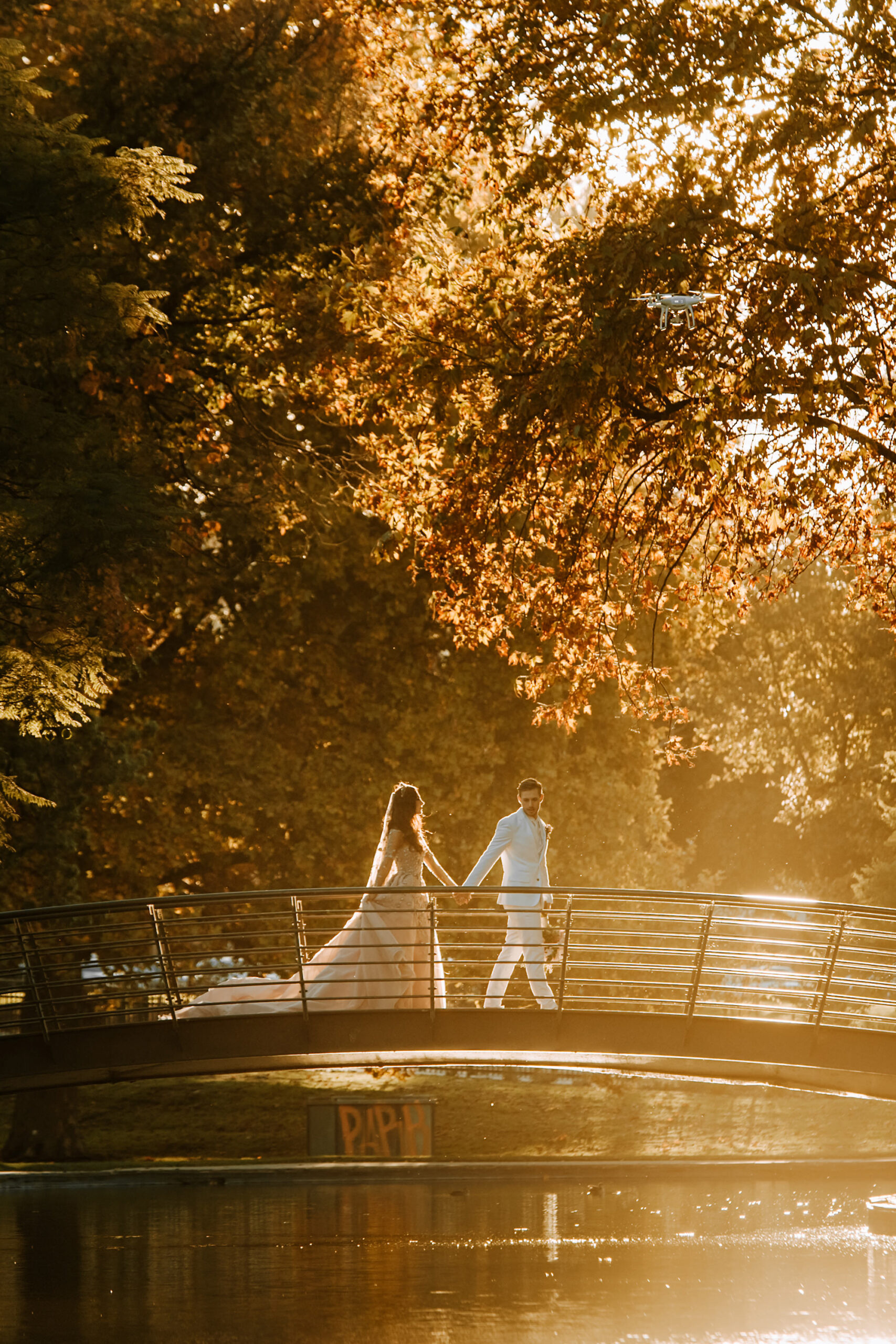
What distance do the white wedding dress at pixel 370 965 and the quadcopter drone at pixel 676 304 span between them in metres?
4.76

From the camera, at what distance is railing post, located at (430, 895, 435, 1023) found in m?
12.0

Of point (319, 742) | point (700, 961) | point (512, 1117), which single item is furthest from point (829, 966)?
point (319, 742)

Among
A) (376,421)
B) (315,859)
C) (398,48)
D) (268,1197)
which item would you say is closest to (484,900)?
(315,859)

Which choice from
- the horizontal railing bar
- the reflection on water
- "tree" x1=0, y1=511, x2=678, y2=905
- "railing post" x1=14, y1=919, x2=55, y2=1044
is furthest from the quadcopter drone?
"tree" x1=0, y1=511, x2=678, y2=905

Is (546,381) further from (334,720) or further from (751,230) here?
(334,720)

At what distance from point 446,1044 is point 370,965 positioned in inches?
77.1

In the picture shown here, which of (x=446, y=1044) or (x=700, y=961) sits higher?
(x=700, y=961)

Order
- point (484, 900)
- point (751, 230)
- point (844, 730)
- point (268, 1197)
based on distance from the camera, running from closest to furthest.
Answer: point (751, 230) < point (268, 1197) < point (484, 900) < point (844, 730)

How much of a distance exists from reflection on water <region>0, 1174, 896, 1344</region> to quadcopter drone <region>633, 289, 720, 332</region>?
6.36m

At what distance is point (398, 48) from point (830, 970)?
874cm

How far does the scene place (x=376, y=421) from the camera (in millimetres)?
15297

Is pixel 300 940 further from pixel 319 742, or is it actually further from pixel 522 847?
pixel 319 742

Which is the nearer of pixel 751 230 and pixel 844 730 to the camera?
pixel 751 230

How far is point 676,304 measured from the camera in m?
11.6
